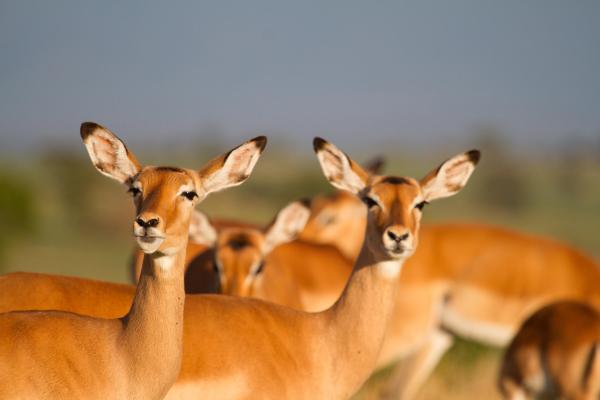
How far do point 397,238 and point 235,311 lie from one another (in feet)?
3.24

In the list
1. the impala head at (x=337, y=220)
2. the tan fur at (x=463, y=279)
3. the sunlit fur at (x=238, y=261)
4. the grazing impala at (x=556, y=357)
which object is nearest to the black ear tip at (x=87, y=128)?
the sunlit fur at (x=238, y=261)

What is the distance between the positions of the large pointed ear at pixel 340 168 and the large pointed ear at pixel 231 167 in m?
1.01

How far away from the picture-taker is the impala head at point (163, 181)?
19.9 feet

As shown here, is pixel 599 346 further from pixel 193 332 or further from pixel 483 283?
pixel 483 283

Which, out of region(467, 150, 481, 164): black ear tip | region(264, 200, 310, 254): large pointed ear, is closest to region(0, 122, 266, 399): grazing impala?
region(467, 150, 481, 164): black ear tip

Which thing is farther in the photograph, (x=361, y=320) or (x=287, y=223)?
(x=287, y=223)

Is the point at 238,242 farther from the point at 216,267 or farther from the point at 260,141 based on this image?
the point at 260,141

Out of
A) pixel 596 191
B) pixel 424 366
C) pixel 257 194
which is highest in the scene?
pixel 424 366

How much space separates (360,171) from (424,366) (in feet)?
18.6

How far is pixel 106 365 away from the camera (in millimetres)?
6078

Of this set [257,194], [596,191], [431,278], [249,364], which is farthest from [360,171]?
[596,191]

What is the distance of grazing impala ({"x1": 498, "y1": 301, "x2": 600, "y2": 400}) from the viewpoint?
9.48 meters

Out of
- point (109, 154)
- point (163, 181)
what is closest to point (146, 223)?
point (163, 181)

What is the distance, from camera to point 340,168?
8.16m
